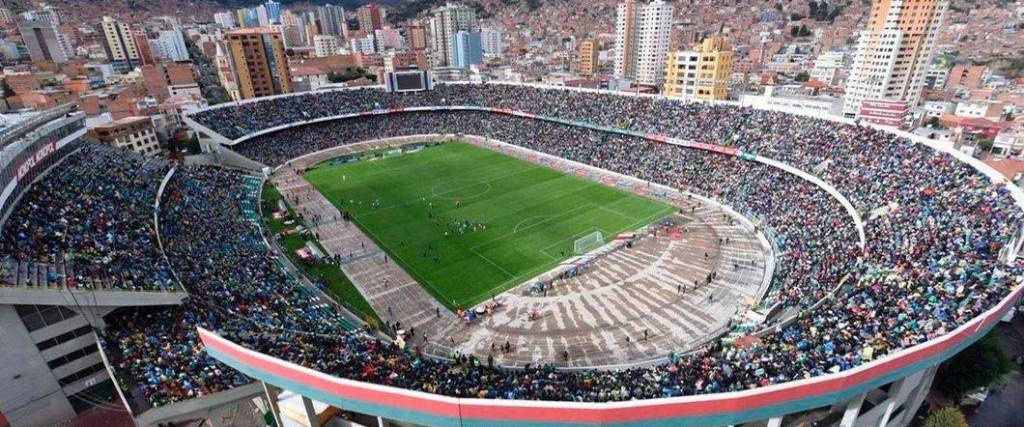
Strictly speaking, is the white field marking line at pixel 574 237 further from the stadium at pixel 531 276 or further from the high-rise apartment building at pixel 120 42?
the high-rise apartment building at pixel 120 42

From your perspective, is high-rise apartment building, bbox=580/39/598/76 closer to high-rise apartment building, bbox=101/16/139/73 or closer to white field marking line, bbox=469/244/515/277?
white field marking line, bbox=469/244/515/277

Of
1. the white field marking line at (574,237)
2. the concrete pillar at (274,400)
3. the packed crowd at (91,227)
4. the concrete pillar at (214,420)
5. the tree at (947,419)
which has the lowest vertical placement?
the white field marking line at (574,237)

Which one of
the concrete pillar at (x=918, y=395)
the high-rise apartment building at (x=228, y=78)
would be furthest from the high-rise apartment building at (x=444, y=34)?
the concrete pillar at (x=918, y=395)

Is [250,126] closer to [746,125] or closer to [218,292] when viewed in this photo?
[218,292]

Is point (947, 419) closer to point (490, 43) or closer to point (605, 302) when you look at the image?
point (605, 302)

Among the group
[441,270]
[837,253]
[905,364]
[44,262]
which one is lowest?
[441,270]

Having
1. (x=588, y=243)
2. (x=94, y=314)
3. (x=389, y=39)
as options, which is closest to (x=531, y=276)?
(x=588, y=243)

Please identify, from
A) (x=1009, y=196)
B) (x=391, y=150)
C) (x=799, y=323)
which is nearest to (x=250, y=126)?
(x=391, y=150)
